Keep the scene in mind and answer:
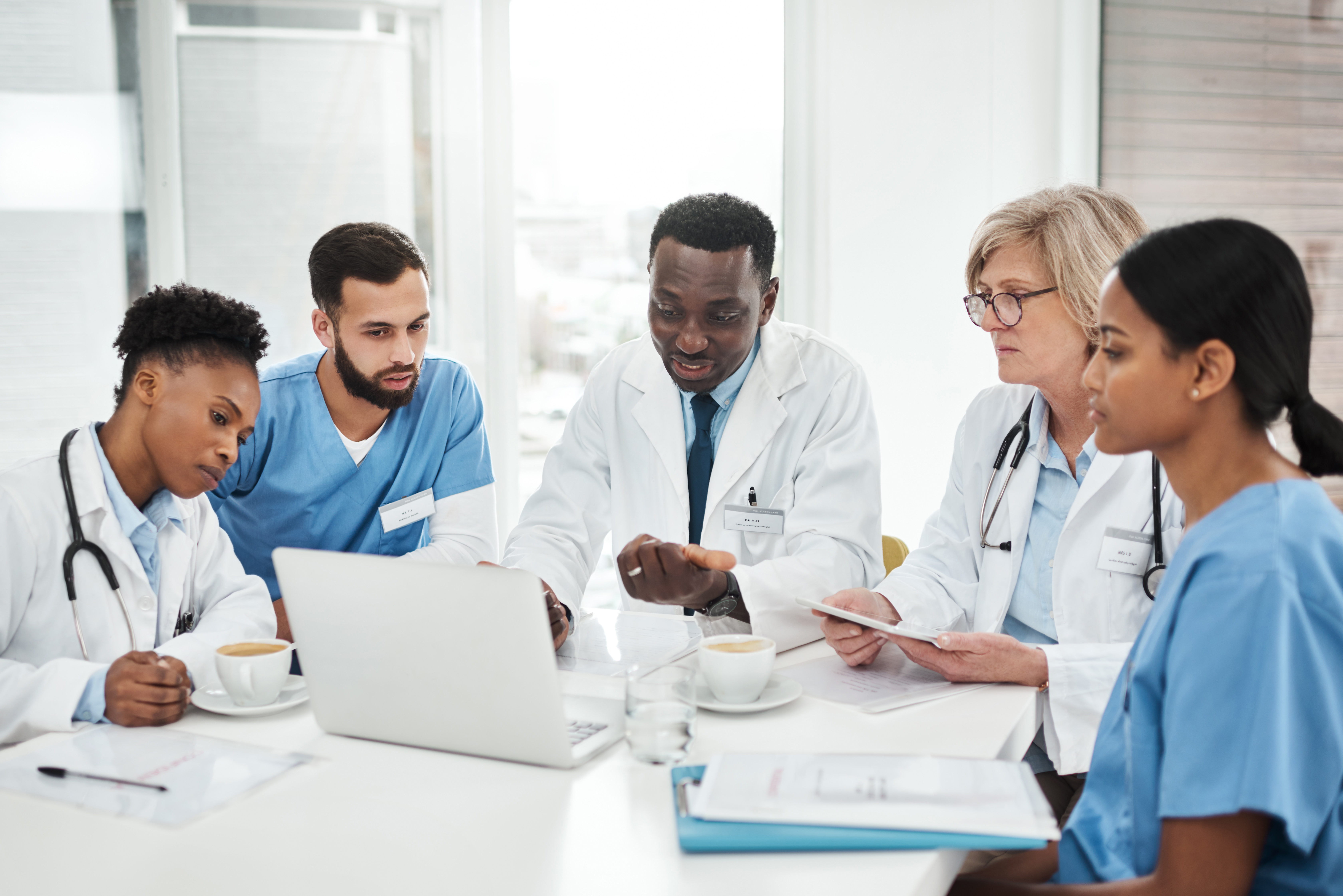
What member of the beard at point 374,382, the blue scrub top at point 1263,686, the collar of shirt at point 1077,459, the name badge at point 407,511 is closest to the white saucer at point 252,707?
the blue scrub top at point 1263,686

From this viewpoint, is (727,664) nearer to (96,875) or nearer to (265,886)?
(265,886)

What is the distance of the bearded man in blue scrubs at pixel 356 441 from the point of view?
231 centimetres

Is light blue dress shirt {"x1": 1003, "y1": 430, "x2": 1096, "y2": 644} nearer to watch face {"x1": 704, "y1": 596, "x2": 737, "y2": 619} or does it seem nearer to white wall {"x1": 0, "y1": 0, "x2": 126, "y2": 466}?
watch face {"x1": 704, "y1": 596, "x2": 737, "y2": 619}

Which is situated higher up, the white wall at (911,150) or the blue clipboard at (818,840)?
the white wall at (911,150)

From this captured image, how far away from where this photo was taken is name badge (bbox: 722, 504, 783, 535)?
7.00 ft

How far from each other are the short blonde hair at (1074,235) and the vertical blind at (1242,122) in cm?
81

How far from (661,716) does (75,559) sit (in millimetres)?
976

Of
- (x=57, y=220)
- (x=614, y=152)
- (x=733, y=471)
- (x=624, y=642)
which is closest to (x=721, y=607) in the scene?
(x=624, y=642)

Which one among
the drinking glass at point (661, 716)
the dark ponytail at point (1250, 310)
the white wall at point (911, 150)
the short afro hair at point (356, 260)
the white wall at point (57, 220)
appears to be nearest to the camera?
the dark ponytail at point (1250, 310)

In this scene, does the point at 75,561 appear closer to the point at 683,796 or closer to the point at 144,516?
the point at 144,516

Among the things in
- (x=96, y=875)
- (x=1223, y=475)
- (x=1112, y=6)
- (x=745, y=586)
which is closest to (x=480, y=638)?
(x=96, y=875)

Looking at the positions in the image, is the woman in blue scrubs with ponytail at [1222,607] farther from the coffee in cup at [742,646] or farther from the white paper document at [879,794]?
the coffee in cup at [742,646]

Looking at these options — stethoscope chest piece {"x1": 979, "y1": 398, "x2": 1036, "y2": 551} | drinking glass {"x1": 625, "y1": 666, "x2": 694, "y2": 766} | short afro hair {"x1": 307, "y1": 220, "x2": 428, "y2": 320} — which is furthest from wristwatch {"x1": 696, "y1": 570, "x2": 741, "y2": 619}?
short afro hair {"x1": 307, "y1": 220, "x2": 428, "y2": 320}

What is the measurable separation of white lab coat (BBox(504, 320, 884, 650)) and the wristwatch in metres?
0.12
